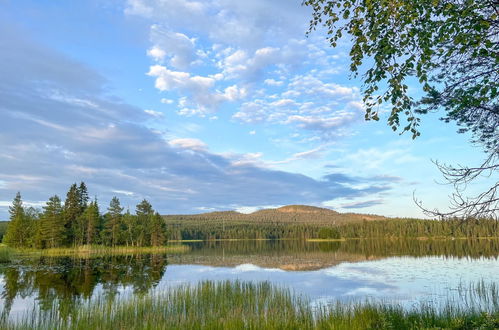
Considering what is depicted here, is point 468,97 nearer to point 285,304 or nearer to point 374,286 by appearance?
point 285,304

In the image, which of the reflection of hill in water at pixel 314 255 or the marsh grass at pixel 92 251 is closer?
the reflection of hill in water at pixel 314 255

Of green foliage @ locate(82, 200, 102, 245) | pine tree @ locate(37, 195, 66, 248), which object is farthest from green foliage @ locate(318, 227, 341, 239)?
pine tree @ locate(37, 195, 66, 248)

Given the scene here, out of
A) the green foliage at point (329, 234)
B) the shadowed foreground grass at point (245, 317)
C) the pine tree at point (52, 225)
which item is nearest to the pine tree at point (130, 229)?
the pine tree at point (52, 225)

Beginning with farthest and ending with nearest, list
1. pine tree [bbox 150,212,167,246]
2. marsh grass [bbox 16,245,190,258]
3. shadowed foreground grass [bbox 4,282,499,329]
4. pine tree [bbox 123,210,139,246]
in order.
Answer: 1. pine tree [bbox 150,212,167,246]
2. pine tree [bbox 123,210,139,246]
3. marsh grass [bbox 16,245,190,258]
4. shadowed foreground grass [bbox 4,282,499,329]

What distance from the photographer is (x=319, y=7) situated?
848 cm

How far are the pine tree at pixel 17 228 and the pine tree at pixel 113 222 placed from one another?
16392 mm

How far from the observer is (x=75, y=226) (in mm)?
77938

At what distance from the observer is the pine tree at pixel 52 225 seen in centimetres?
7031

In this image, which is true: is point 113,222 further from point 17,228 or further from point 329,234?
point 329,234

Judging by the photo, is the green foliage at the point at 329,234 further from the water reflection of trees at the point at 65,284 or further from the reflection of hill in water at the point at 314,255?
the water reflection of trees at the point at 65,284

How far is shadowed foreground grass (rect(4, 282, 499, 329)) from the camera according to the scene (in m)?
11.7

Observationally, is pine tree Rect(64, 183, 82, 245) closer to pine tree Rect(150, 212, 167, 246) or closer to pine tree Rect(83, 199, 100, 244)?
pine tree Rect(83, 199, 100, 244)

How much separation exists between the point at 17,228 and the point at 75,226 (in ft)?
36.5

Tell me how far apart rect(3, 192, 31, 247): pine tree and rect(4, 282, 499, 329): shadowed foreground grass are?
227ft
